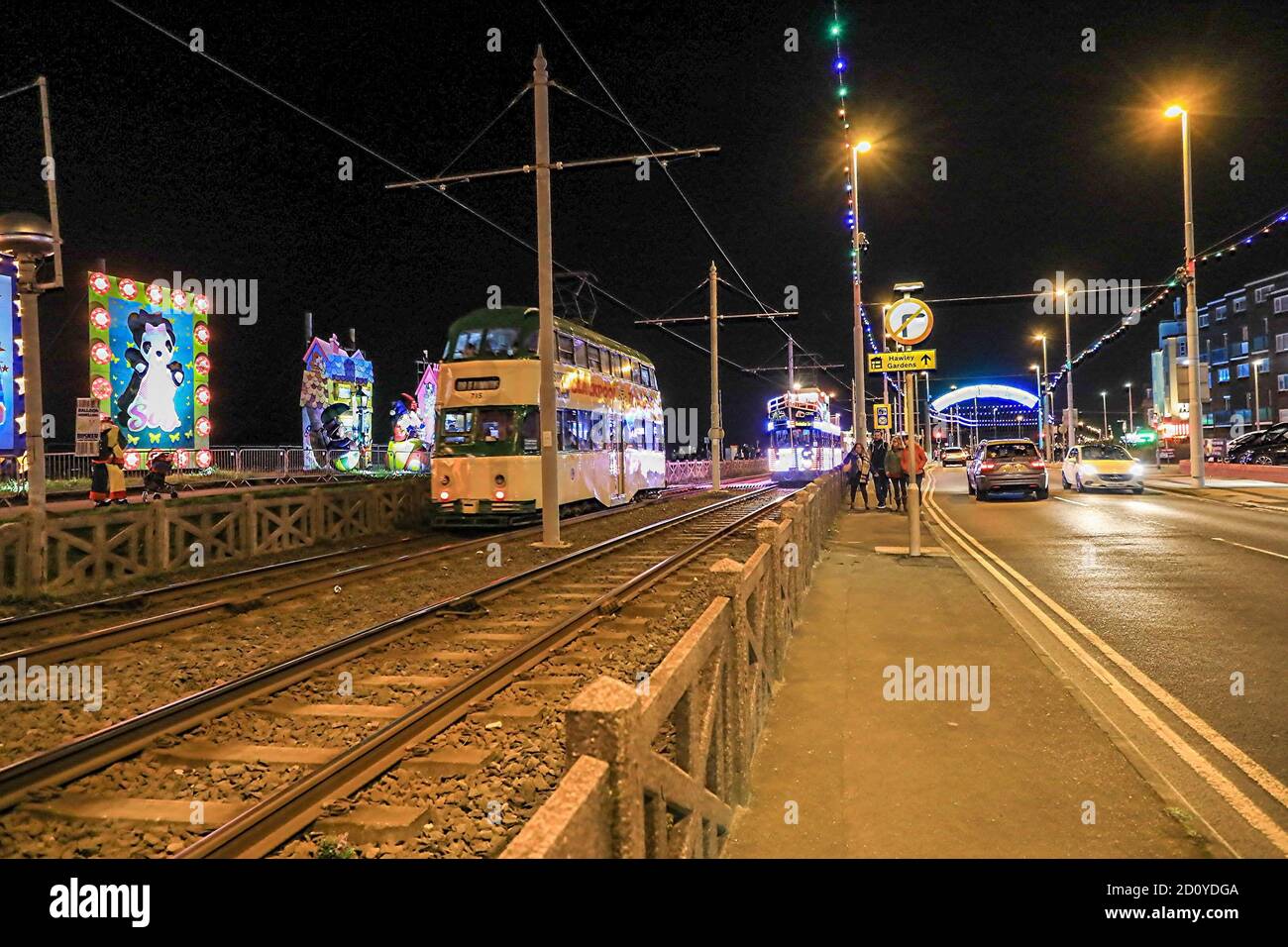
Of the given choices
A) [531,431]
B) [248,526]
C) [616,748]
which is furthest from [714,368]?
[616,748]

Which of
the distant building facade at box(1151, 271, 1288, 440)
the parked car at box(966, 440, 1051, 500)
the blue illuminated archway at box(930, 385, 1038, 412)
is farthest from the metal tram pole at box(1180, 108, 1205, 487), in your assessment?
the blue illuminated archway at box(930, 385, 1038, 412)

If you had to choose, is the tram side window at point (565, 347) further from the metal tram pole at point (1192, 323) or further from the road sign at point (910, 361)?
the metal tram pole at point (1192, 323)

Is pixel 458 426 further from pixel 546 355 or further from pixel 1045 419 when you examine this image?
pixel 1045 419

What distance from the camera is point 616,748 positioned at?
227 centimetres

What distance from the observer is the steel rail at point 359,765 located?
12.8 ft

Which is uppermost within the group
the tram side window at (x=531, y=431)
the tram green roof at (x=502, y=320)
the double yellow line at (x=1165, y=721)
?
the tram green roof at (x=502, y=320)

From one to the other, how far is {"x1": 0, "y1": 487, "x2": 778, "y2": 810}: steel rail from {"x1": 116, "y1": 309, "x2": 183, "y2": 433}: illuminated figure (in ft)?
89.5

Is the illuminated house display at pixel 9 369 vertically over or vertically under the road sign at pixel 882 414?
over

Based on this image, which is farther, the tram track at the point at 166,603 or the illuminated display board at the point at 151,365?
the illuminated display board at the point at 151,365

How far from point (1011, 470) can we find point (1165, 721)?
21.6 meters

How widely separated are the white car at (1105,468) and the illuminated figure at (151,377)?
3267 centimetres

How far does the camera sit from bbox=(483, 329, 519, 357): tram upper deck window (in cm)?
1792

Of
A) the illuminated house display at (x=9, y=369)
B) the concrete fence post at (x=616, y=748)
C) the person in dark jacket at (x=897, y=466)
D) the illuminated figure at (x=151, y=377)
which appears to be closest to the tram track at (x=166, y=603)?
the concrete fence post at (x=616, y=748)

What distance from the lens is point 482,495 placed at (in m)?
18.0
